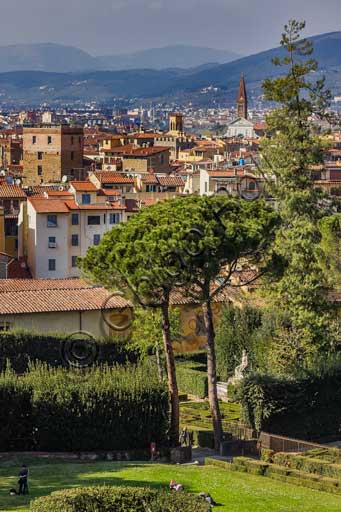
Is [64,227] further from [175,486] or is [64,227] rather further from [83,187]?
[175,486]

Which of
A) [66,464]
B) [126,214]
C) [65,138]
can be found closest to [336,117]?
[66,464]

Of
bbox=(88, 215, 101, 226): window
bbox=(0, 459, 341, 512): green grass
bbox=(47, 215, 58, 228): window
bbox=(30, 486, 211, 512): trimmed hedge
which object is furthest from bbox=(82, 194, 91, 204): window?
bbox=(30, 486, 211, 512): trimmed hedge

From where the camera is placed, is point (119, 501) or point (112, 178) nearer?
point (119, 501)

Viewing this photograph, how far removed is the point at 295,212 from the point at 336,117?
420 centimetres

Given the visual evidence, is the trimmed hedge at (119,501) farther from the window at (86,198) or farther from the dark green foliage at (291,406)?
the window at (86,198)

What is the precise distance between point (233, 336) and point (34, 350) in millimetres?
7394

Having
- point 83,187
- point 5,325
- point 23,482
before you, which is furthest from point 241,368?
point 83,187

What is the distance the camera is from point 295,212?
37438mm

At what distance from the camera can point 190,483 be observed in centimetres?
2452

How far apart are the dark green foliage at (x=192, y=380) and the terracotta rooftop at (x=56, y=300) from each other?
339 cm

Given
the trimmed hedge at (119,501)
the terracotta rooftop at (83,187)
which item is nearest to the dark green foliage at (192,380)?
the trimmed hedge at (119,501)

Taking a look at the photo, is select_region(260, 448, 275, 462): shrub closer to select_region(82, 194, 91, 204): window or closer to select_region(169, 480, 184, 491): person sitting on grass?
select_region(169, 480, 184, 491): person sitting on grass

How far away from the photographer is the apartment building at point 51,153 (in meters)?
110

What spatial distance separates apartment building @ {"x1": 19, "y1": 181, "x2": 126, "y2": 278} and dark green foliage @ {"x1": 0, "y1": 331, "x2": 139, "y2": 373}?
2334cm
